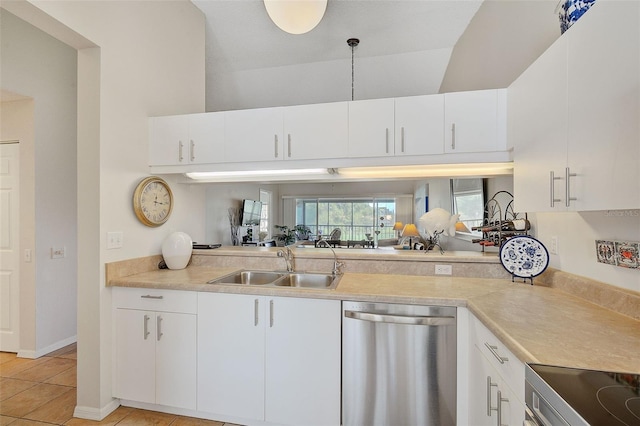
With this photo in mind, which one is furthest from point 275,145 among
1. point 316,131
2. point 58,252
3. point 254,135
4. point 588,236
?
point 58,252

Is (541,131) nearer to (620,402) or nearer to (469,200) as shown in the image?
(620,402)

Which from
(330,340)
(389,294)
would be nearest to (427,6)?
(389,294)

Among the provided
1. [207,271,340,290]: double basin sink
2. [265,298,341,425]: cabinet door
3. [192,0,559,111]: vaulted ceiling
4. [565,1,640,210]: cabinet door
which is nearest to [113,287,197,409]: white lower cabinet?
[207,271,340,290]: double basin sink

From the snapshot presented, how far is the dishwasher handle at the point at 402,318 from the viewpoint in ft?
5.42

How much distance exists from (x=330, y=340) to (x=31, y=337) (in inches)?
119

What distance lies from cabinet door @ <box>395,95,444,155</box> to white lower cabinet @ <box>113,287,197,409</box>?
1.70 metres

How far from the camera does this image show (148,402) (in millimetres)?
2053

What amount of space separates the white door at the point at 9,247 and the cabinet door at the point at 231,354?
2.40 m

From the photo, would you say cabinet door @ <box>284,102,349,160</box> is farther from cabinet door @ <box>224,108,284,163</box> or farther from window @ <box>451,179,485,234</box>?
window @ <box>451,179,485,234</box>

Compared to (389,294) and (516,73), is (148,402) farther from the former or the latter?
(516,73)

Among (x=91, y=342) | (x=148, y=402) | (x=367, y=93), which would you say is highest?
(x=367, y=93)

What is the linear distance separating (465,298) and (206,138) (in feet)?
6.81

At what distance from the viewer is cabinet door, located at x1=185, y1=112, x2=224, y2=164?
7.77 ft

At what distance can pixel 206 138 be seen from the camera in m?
2.39
